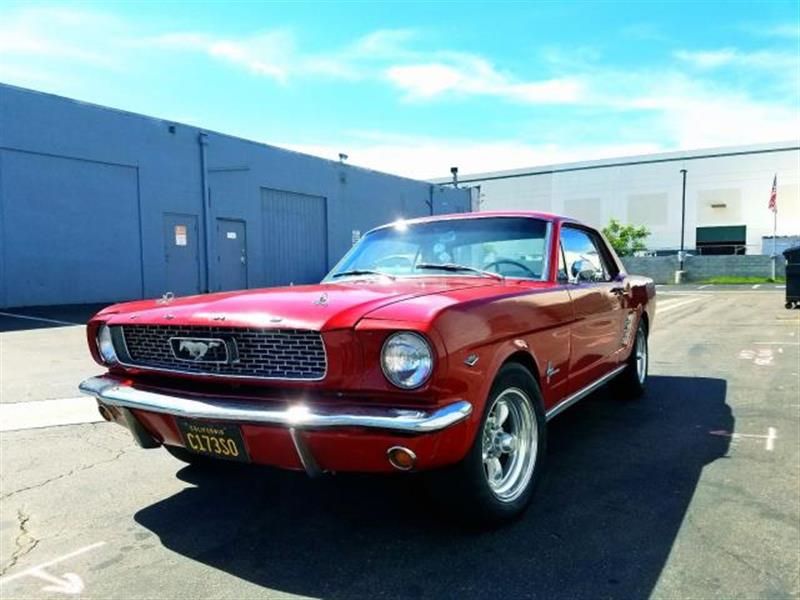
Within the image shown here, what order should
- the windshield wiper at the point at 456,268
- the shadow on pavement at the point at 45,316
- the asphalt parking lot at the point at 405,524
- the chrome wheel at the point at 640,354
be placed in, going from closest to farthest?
1. the asphalt parking lot at the point at 405,524
2. the windshield wiper at the point at 456,268
3. the chrome wheel at the point at 640,354
4. the shadow on pavement at the point at 45,316

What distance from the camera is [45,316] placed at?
12.7 metres

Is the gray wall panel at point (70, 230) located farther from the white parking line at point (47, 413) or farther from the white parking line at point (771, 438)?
the white parking line at point (771, 438)

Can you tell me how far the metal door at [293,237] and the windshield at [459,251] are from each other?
55.0 ft

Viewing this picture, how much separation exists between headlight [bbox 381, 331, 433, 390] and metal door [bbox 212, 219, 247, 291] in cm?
1701

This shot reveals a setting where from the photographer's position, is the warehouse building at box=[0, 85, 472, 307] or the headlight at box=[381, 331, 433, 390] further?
the warehouse building at box=[0, 85, 472, 307]

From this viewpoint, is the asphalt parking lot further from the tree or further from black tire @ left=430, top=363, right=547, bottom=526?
the tree

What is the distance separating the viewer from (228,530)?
2.95 meters

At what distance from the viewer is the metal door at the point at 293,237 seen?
20844 mm

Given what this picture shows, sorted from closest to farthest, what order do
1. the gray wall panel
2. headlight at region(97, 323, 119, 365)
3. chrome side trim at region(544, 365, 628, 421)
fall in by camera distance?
headlight at region(97, 323, 119, 365) → chrome side trim at region(544, 365, 628, 421) → the gray wall panel

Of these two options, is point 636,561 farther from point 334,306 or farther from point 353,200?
point 353,200

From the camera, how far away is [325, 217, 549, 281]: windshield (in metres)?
3.79

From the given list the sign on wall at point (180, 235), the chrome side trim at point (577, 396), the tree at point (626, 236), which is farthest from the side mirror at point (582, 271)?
the tree at point (626, 236)

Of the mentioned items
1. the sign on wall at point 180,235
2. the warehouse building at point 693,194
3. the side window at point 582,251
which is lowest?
the side window at point 582,251

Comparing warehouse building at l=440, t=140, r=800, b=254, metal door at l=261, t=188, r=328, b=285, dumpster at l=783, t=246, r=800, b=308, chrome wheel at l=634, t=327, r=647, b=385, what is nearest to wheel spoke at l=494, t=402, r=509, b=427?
chrome wheel at l=634, t=327, r=647, b=385
